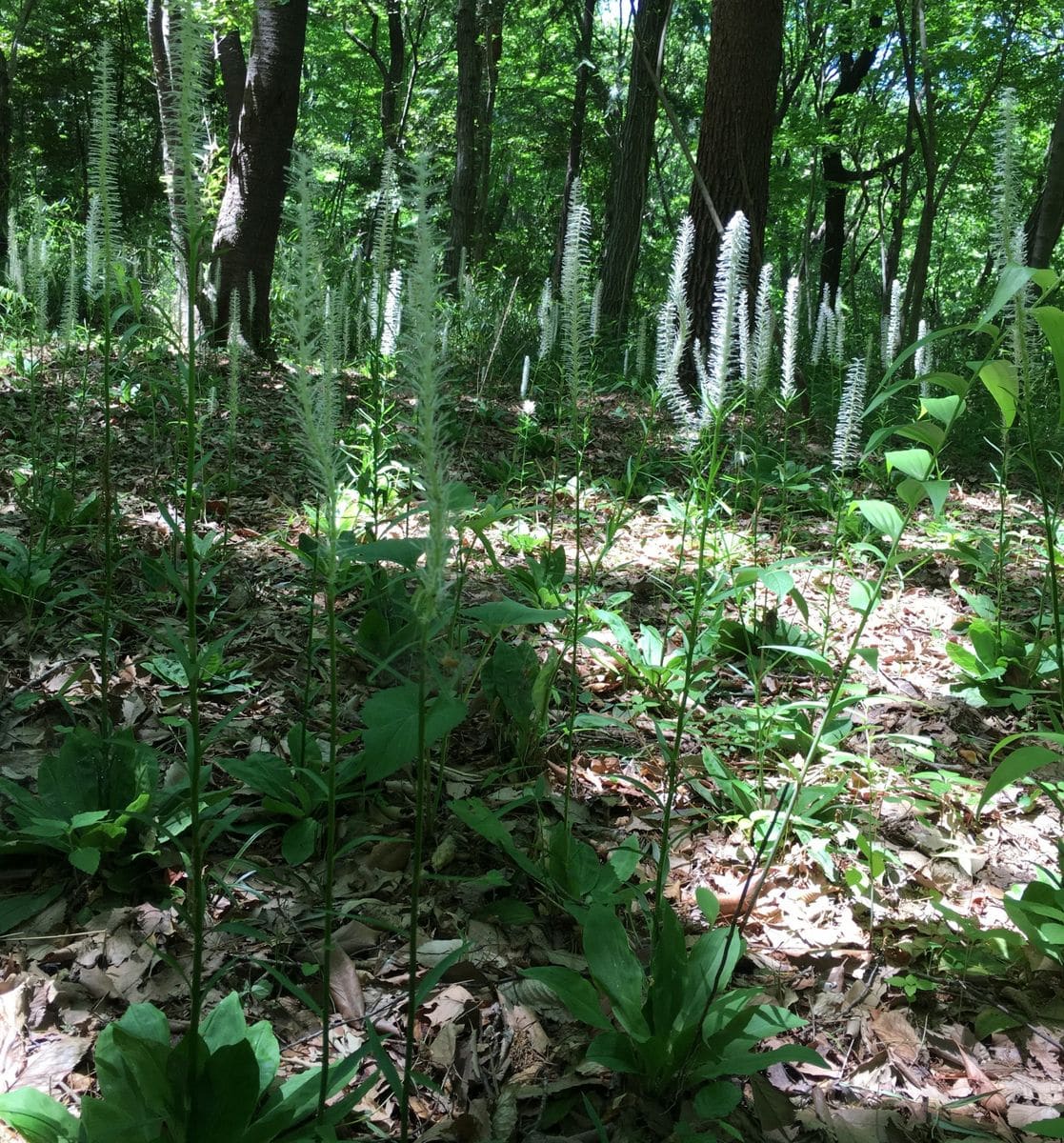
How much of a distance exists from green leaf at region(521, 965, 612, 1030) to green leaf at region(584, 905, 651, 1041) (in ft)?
0.09

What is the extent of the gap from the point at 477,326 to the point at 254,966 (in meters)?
6.62

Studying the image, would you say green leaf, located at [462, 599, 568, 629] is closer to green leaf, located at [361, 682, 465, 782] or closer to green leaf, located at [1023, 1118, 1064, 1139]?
green leaf, located at [361, 682, 465, 782]

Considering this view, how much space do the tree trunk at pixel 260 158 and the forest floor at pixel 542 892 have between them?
373 cm

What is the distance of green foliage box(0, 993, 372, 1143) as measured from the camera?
1.16 metres

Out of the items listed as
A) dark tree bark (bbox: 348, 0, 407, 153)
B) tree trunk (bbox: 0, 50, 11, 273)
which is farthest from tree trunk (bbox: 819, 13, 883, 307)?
tree trunk (bbox: 0, 50, 11, 273)

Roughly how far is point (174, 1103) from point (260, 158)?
6725 millimetres

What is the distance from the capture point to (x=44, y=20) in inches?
496

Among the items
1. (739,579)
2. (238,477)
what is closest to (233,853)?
(739,579)

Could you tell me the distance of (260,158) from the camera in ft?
20.8

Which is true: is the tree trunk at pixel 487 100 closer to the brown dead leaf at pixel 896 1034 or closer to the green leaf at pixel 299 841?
the green leaf at pixel 299 841

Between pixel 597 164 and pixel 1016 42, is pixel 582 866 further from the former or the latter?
pixel 597 164

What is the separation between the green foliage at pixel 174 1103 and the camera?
1.16m

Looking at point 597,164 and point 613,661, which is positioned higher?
point 597,164

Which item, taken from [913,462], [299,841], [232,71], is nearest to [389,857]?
[299,841]
